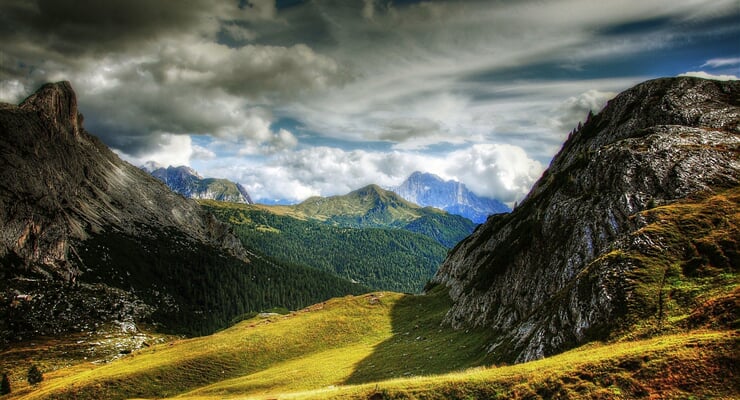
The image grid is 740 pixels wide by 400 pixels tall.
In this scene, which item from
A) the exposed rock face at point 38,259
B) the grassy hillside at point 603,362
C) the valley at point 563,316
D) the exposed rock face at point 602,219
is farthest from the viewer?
the exposed rock face at point 38,259

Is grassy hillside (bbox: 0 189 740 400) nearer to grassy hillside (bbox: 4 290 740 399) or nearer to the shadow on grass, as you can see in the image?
grassy hillside (bbox: 4 290 740 399)

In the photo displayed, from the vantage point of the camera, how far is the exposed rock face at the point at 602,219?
100 feet

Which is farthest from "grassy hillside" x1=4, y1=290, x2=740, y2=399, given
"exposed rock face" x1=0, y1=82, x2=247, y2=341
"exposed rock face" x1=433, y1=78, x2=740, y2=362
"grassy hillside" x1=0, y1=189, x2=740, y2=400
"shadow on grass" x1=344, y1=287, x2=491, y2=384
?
"exposed rock face" x1=0, y1=82, x2=247, y2=341

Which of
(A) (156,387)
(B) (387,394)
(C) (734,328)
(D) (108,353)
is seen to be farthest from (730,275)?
(D) (108,353)

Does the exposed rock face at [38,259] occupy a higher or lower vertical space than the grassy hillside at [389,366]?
higher

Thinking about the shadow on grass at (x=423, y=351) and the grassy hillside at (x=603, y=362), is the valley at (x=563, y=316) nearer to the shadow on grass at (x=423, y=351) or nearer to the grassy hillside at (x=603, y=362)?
the grassy hillside at (x=603, y=362)

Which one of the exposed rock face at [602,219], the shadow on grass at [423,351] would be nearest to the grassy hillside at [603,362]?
the shadow on grass at [423,351]

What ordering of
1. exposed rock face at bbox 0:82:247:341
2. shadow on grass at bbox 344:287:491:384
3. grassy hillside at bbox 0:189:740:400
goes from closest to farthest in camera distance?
grassy hillside at bbox 0:189:740:400
shadow on grass at bbox 344:287:491:384
exposed rock face at bbox 0:82:247:341

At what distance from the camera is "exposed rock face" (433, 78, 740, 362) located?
3052 centimetres

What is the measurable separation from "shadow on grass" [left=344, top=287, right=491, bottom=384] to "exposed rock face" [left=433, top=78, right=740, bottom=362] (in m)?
3.58

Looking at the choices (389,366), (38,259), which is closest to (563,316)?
(389,366)

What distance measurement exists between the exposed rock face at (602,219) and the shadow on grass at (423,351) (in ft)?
11.7

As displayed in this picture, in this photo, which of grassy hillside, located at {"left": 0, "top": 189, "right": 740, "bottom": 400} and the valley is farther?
the valley

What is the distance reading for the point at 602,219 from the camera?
148ft
